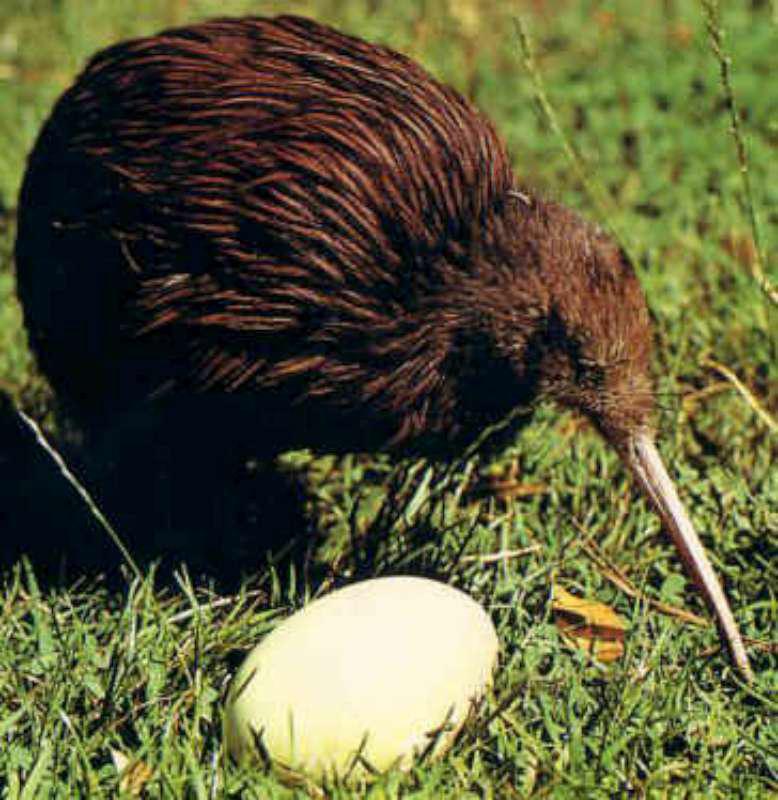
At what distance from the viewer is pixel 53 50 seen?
5.35m

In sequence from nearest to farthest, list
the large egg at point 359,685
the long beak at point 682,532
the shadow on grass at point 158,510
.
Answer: the large egg at point 359,685
the long beak at point 682,532
the shadow on grass at point 158,510

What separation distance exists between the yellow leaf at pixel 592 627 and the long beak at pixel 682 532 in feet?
0.59


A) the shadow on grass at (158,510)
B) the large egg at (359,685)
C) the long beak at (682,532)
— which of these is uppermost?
the long beak at (682,532)

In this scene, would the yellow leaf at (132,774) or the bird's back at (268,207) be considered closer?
the yellow leaf at (132,774)

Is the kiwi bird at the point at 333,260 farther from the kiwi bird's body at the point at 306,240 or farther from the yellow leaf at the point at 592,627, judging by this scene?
the yellow leaf at the point at 592,627

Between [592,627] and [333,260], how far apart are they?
86 centimetres

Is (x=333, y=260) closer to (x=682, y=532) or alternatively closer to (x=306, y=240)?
(x=306, y=240)

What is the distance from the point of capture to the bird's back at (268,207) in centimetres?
284

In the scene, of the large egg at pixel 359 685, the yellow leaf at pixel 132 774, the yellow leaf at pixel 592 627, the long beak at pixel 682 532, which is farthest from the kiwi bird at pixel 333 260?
the yellow leaf at pixel 132 774

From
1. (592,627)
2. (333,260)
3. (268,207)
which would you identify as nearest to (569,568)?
(592,627)

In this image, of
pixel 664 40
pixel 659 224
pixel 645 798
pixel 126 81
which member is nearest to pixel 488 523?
pixel 645 798

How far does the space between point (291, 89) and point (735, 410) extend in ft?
4.54

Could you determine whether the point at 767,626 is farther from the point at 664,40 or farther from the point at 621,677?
the point at 664,40

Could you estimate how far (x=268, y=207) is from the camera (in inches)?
111
